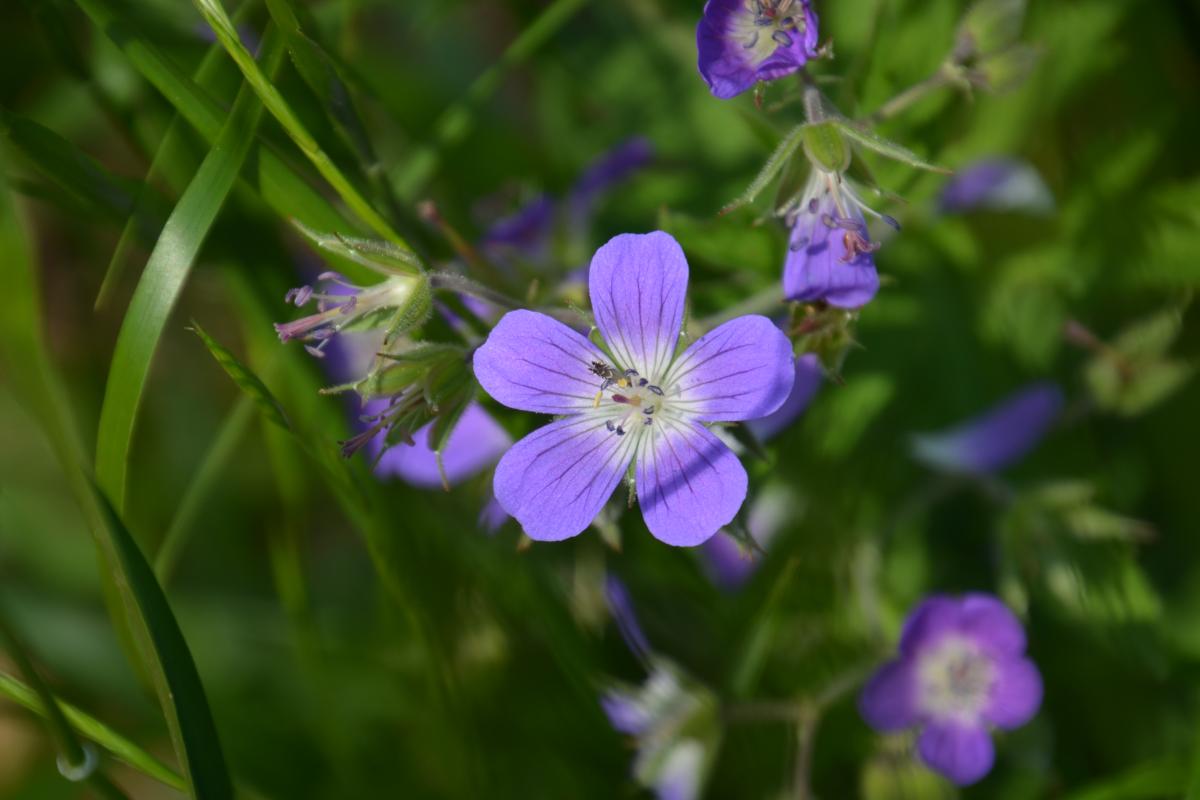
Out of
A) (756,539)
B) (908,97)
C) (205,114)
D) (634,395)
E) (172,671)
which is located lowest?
(756,539)

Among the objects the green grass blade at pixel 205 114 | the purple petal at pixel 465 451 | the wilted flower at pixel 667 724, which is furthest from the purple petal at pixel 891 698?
the green grass blade at pixel 205 114

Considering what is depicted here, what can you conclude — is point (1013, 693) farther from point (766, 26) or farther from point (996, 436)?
point (766, 26)

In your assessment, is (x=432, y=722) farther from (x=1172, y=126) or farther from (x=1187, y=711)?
(x=1172, y=126)

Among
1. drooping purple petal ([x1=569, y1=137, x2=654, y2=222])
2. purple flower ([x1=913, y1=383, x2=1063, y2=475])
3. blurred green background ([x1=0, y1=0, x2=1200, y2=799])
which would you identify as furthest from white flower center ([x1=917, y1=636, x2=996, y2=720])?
drooping purple petal ([x1=569, y1=137, x2=654, y2=222])

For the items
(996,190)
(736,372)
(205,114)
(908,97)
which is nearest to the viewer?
(736,372)

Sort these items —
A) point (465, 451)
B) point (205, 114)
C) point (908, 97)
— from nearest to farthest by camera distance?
point (205, 114), point (908, 97), point (465, 451)

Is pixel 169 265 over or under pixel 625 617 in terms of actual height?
over

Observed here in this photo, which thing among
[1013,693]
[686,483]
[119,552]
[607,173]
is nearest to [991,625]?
[1013,693]
